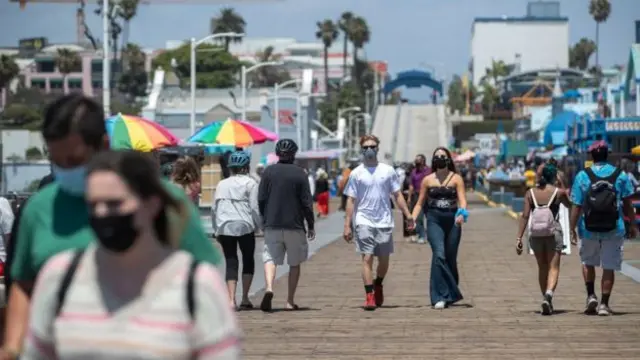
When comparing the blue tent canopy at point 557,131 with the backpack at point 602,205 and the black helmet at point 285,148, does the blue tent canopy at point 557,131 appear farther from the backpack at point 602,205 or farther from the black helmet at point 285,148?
the backpack at point 602,205

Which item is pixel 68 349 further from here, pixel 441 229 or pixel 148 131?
pixel 148 131

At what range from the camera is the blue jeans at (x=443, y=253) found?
50.9 ft

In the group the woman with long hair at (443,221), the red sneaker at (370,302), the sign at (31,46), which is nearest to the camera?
the red sneaker at (370,302)

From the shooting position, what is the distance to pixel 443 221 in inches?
615

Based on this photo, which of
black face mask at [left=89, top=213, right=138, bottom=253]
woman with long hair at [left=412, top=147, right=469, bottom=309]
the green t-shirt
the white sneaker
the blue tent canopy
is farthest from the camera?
the blue tent canopy

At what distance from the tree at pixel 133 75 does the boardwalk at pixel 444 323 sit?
13191cm

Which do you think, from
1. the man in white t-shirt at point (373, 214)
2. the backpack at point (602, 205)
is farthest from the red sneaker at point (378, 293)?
the backpack at point (602, 205)

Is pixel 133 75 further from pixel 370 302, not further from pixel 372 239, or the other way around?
pixel 370 302

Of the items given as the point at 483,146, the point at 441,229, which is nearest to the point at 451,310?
the point at 441,229

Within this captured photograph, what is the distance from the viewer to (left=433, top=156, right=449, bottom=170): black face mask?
1572cm

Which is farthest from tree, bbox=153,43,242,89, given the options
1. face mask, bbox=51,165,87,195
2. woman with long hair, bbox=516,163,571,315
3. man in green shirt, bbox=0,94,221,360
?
face mask, bbox=51,165,87,195

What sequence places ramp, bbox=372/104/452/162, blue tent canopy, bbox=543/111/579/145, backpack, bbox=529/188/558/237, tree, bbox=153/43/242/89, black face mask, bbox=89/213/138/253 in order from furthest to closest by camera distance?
1. tree, bbox=153/43/242/89
2. ramp, bbox=372/104/452/162
3. blue tent canopy, bbox=543/111/579/145
4. backpack, bbox=529/188/558/237
5. black face mask, bbox=89/213/138/253

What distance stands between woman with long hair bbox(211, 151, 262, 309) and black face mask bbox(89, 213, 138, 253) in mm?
10921

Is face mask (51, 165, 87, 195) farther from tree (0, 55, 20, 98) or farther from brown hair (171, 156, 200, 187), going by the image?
tree (0, 55, 20, 98)
